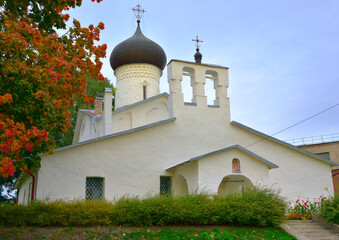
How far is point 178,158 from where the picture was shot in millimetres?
14383

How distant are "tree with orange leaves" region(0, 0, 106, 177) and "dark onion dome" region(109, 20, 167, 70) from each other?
12.8 m

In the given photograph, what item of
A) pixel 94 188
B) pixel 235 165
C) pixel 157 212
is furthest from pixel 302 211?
pixel 94 188

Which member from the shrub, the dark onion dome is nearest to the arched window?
the shrub

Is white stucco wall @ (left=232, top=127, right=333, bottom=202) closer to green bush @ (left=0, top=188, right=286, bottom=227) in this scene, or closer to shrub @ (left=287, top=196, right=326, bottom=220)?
shrub @ (left=287, top=196, right=326, bottom=220)

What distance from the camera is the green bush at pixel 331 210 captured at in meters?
10.7

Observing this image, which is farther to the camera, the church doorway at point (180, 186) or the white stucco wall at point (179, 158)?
the church doorway at point (180, 186)

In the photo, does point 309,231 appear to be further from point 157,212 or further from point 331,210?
point 157,212

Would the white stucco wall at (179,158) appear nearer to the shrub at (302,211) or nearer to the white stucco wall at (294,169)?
the white stucco wall at (294,169)

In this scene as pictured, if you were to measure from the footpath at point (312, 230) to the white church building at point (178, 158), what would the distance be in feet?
4.91

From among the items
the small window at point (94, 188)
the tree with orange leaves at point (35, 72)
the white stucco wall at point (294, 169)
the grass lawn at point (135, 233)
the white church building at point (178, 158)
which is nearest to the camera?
the tree with orange leaves at point (35, 72)

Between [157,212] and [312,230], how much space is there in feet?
15.9

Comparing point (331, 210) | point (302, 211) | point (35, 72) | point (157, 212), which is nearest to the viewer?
point (35, 72)

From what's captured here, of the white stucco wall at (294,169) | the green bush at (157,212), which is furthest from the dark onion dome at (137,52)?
the green bush at (157,212)

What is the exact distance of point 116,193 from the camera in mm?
12852
